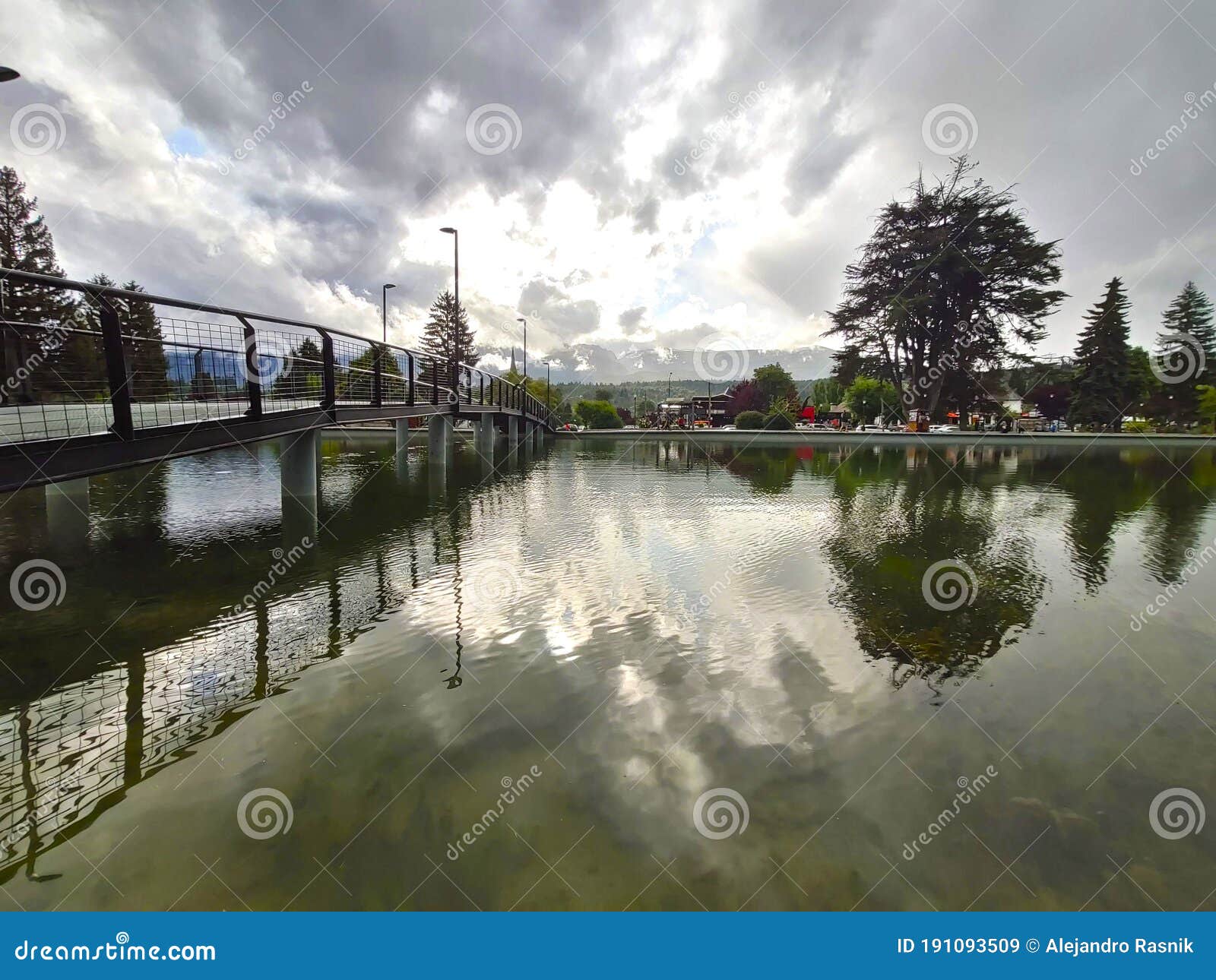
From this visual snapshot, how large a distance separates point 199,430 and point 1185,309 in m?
94.0

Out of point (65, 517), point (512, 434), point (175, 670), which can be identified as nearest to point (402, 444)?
point (65, 517)

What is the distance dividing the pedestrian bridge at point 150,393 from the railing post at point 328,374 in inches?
1.2

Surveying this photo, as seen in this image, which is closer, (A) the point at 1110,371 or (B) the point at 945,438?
(B) the point at 945,438

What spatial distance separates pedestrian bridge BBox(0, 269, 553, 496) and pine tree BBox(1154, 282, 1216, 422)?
7642 centimetres

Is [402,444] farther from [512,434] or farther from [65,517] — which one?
[512,434]

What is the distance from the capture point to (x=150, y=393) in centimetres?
934

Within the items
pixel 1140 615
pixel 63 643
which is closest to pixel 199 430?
pixel 63 643

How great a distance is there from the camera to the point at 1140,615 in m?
7.65

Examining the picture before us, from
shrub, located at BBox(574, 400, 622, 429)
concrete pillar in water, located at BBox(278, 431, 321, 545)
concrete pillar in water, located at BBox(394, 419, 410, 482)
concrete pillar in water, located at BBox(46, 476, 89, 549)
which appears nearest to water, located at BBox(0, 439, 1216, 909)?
concrete pillar in water, located at BBox(46, 476, 89, 549)

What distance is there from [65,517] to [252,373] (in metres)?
5.64

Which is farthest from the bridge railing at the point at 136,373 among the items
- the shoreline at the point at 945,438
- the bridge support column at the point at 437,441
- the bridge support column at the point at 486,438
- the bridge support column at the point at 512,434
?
the shoreline at the point at 945,438

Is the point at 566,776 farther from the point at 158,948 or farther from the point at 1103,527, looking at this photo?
the point at 1103,527

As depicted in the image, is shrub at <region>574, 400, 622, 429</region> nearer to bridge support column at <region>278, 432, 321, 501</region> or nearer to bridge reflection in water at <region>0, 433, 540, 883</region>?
bridge support column at <region>278, 432, 321, 501</region>

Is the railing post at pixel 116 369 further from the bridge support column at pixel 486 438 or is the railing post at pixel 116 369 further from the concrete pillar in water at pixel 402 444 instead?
the bridge support column at pixel 486 438
